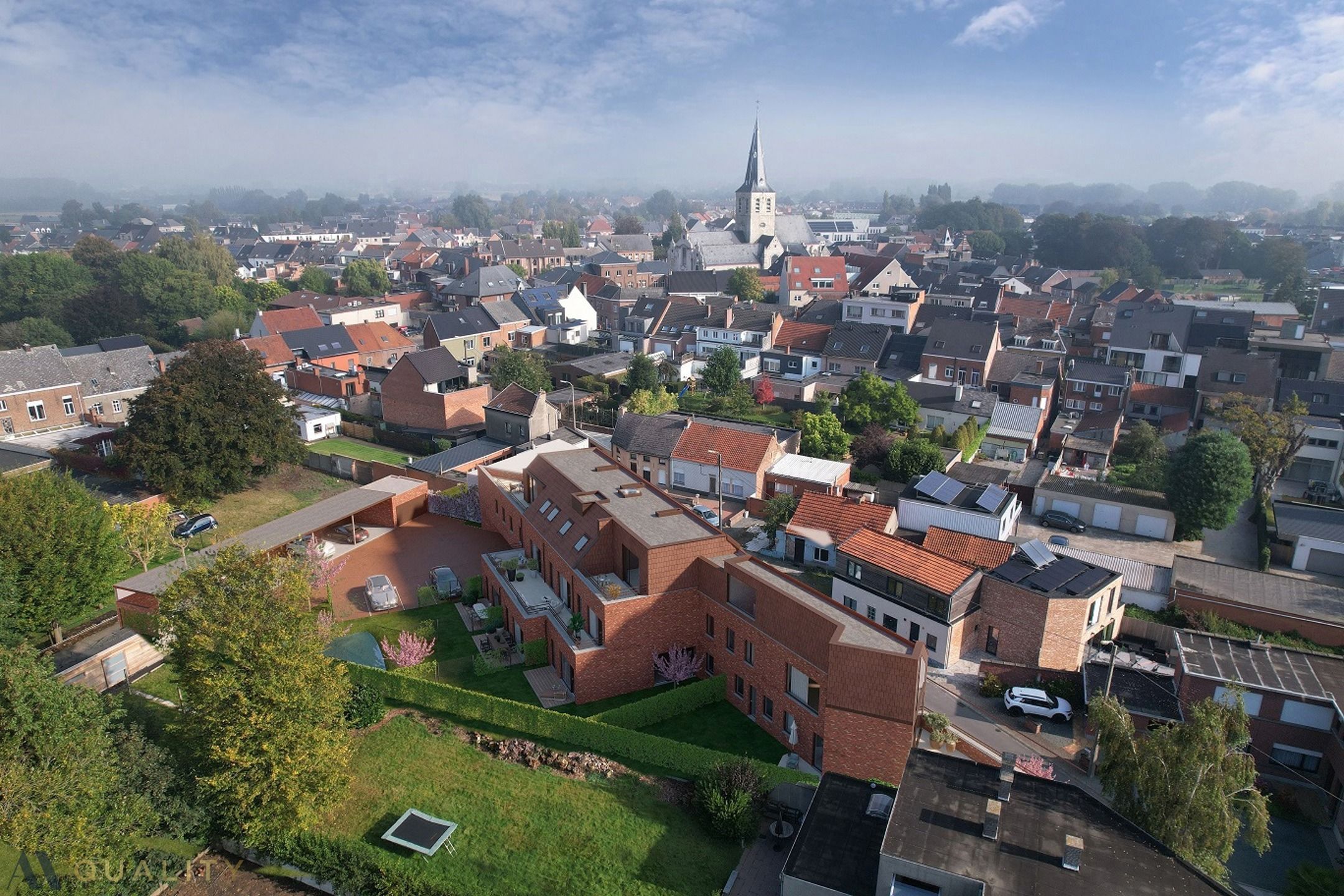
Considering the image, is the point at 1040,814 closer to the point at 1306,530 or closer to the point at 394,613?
the point at 394,613

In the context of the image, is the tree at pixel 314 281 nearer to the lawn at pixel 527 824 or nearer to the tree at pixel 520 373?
the tree at pixel 520 373

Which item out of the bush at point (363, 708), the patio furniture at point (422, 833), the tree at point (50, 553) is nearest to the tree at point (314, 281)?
the tree at point (50, 553)

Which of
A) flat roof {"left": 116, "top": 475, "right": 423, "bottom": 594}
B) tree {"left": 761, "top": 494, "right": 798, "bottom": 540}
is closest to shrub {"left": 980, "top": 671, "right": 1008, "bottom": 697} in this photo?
tree {"left": 761, "top": 494, "right": 798, "bottom": 540}

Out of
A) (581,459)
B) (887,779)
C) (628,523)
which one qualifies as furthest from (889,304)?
(887,779)

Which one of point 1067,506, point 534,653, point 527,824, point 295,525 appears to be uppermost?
point 1067,506

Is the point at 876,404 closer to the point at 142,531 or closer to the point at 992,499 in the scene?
the point at 992,499

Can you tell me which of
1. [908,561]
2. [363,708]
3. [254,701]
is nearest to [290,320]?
[363,708]
